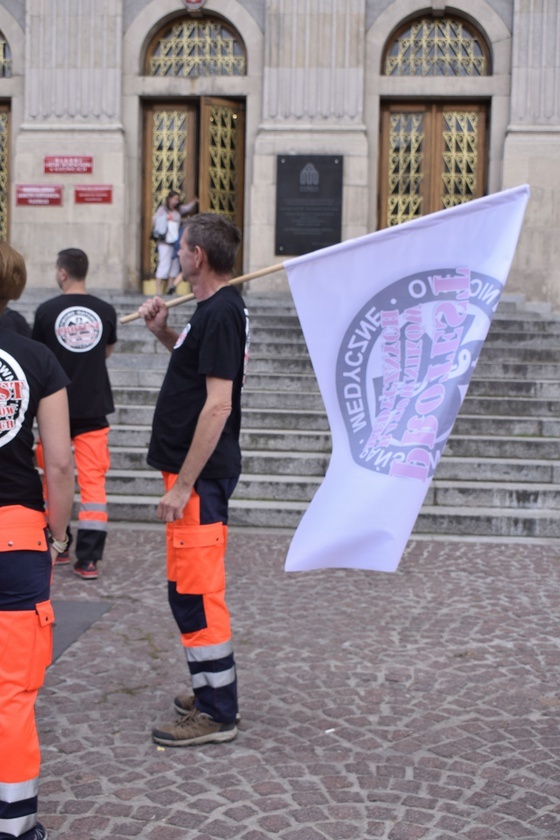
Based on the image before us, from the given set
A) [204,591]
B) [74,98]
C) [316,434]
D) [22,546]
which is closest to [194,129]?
[74,98]

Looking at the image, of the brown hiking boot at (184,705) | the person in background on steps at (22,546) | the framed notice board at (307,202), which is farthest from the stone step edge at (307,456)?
the person in background on steps at (22,546)

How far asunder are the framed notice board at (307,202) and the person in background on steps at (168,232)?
1.37 meters

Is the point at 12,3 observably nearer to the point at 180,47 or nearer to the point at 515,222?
the point at 180,47

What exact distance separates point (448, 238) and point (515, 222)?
27 cm

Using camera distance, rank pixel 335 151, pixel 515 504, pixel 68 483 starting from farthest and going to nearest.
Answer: pixel 335 151 → pixel 515 504 → pixel 68 483

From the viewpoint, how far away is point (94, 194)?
15.4m

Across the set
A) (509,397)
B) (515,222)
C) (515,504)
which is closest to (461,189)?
(509,397)

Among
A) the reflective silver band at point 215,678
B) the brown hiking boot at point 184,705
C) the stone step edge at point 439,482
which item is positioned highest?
the stone step edge at point 439,482

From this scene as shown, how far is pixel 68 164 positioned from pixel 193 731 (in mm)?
12392

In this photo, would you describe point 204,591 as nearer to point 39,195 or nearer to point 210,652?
point 210,652

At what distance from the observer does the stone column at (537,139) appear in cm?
1462

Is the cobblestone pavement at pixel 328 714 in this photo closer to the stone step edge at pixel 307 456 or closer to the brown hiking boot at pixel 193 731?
the brown hiking boot at pixel 193 731

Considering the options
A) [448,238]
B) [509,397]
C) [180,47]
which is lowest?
[509,397]

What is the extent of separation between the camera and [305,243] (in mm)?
15180
